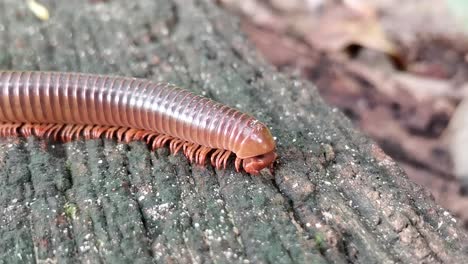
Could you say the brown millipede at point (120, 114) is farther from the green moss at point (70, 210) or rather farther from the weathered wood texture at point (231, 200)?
the green moss at point (70, 210)

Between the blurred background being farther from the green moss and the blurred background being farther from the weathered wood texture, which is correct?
the green moss

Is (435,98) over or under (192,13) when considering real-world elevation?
under

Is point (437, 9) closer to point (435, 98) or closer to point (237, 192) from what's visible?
point (435, 98)

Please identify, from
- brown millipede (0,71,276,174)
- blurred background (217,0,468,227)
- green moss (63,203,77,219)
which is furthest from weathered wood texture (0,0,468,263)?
blurred background (217,0,468,227)

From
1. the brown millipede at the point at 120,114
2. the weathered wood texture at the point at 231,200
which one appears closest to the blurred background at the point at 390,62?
the weathered wood texture at the point at 231,200

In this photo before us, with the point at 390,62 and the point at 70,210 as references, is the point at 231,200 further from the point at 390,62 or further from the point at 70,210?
the point at 390,62

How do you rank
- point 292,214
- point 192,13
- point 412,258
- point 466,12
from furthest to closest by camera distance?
point 466,12, point 192,13, point 292,214, point 412,258

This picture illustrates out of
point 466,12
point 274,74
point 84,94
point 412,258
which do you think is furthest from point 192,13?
point 412,258
